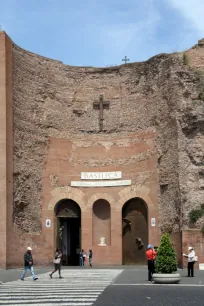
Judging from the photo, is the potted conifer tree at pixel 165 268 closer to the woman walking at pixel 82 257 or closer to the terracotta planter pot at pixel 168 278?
the terracotta planter pot at pixel 168 278

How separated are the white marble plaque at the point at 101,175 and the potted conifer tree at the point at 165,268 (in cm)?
1677

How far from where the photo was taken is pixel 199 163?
3319 centimetres

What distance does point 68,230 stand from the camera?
38219 mm

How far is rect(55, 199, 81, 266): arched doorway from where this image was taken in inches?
1441

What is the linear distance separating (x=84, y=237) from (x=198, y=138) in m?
9.78

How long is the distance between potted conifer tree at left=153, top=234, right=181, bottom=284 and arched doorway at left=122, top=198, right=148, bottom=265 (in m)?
15.7

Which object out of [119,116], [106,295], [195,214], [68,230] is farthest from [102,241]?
[106,295]

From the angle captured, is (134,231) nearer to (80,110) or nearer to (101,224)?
(101,224)

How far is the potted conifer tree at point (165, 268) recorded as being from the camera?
63.5 feet

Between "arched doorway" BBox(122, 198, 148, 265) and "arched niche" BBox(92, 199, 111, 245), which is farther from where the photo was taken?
"arched niche" BBox(92, 199, 111, 245)

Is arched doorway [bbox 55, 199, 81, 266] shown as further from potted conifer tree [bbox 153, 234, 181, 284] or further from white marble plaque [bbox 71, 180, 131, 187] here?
potted conifer tree [bbox 153, 234, 181, 284]

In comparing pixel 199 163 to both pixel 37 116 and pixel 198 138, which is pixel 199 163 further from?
pixel 37 116

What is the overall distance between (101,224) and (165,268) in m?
16.9

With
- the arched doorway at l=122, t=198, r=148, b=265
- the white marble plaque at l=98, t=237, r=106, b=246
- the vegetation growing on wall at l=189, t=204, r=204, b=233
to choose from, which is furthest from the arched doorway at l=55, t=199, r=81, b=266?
the vegetation growing on wall at l=189, t=204, r=204, b=233
